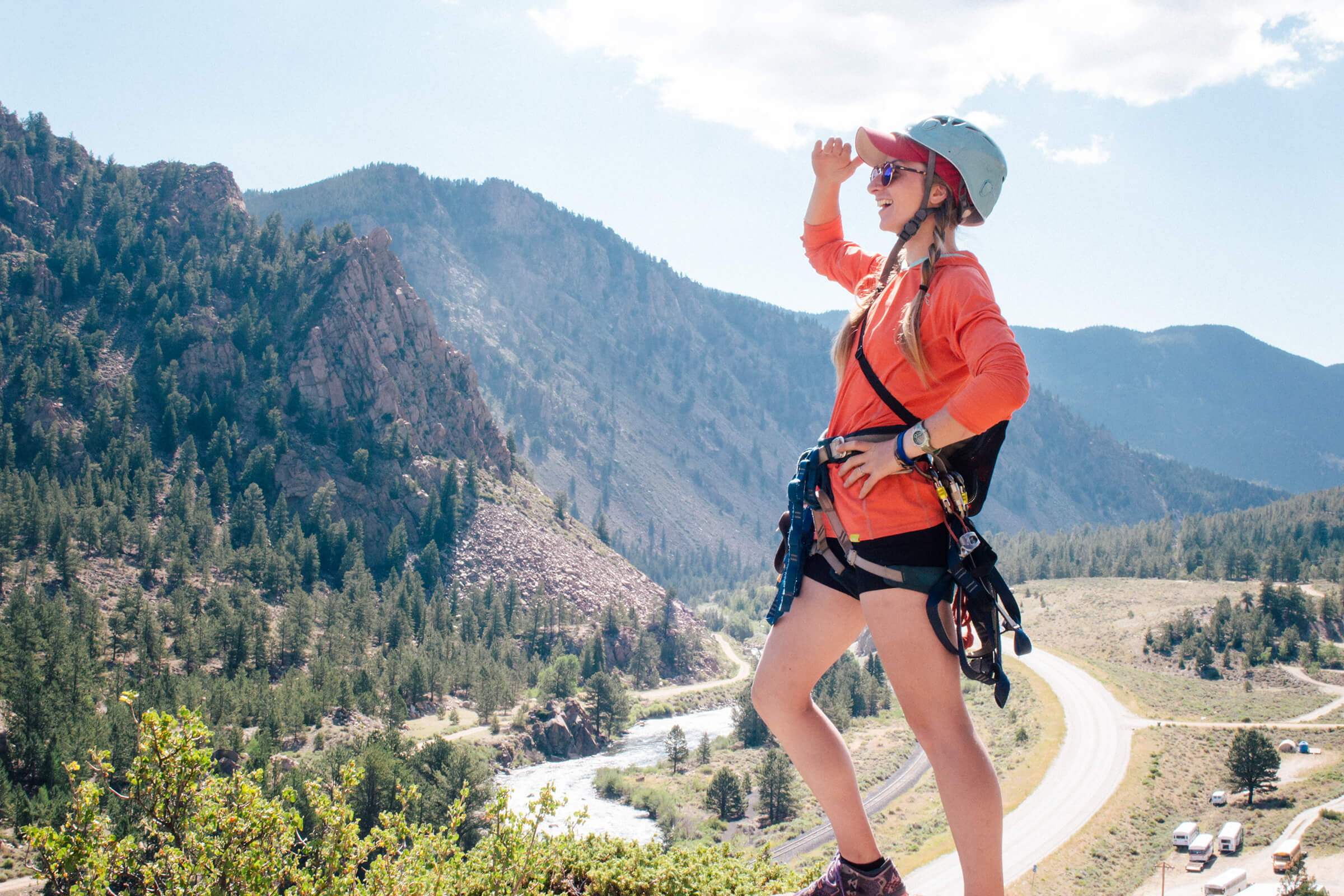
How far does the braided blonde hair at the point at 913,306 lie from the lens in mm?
3686

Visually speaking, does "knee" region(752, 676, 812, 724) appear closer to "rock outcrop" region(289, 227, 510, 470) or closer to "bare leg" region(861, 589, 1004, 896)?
"bare leg" region(861, 589, 1004, 896)

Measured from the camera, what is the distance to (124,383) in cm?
9331

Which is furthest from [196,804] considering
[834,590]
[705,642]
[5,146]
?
[5,146]

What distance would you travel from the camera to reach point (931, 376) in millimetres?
3738

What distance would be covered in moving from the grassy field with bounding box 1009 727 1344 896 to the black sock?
37.2m

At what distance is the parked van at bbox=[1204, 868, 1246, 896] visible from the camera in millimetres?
34781

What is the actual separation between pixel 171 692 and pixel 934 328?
59603 mm

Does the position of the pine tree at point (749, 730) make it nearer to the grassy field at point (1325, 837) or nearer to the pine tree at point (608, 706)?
the pine tree at point (608, 706)

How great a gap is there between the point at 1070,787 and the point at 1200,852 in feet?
37.6

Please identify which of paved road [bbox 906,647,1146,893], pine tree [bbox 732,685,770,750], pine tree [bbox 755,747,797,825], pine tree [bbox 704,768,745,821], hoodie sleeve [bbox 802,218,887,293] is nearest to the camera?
hoodie sleeve [bbox 802,218,887,293]

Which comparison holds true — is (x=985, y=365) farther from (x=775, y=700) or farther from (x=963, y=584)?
(x=775, y=700)

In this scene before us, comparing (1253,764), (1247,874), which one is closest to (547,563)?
(1253,764)

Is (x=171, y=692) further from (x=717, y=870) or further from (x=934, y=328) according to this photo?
(x=934, y=328)

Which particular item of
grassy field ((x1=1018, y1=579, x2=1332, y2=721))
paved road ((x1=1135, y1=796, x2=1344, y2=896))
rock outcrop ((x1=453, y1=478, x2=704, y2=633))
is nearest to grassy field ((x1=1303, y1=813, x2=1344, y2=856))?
paved road ((x1=1135, y1=796, x2=1344, y2=896))
